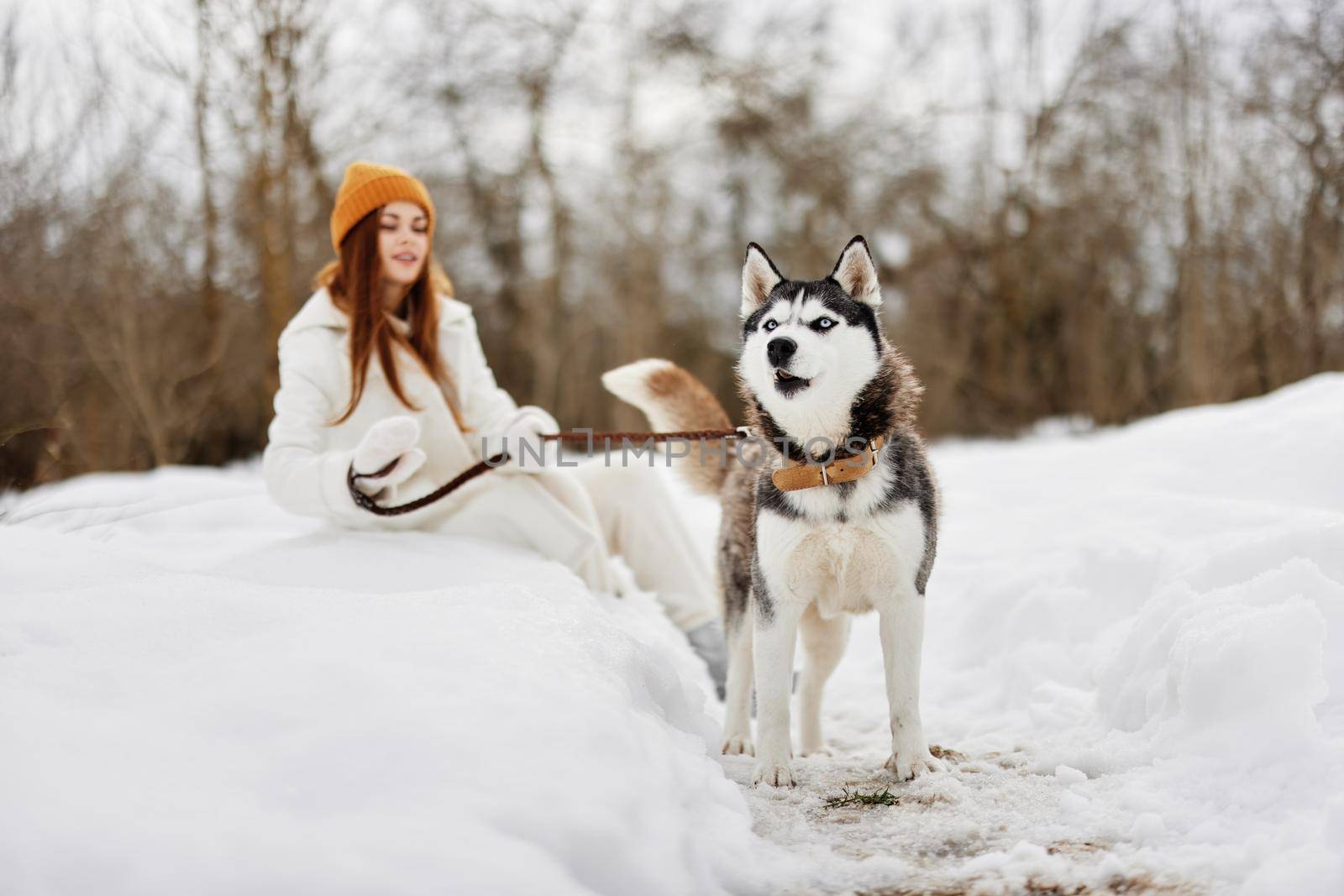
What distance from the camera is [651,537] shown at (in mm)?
3748

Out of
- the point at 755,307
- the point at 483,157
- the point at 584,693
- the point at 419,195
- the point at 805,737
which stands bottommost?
the point at 805,737

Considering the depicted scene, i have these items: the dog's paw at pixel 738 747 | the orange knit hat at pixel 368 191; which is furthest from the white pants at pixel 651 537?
the orange knit hat at pixel 368 191

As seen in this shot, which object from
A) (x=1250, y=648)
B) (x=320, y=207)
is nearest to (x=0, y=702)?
(x=1250, y=648)

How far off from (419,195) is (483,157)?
10013mm

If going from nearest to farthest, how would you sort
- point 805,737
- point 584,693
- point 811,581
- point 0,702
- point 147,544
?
point 0,702
point 584,693
point 811,581
point 805,737
point 147,544

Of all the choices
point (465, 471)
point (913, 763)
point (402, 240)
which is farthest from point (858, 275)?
point (402, 240)

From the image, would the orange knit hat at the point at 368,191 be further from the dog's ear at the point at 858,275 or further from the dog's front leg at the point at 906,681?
the dog's front leg at the point at 906,681

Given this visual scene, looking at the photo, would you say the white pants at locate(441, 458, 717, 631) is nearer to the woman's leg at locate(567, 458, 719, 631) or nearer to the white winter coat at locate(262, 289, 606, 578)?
the woman's leg at locate(567, 458, 719, 631)

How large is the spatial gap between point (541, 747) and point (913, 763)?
1.09 metres

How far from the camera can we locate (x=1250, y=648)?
78.7 inches

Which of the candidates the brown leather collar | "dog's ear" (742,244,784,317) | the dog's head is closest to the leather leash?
the brown leather collar

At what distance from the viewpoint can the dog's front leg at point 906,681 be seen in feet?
7.59

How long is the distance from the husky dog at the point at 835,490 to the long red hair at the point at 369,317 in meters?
1.50

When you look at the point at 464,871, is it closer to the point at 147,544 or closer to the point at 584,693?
the point at 584,693
